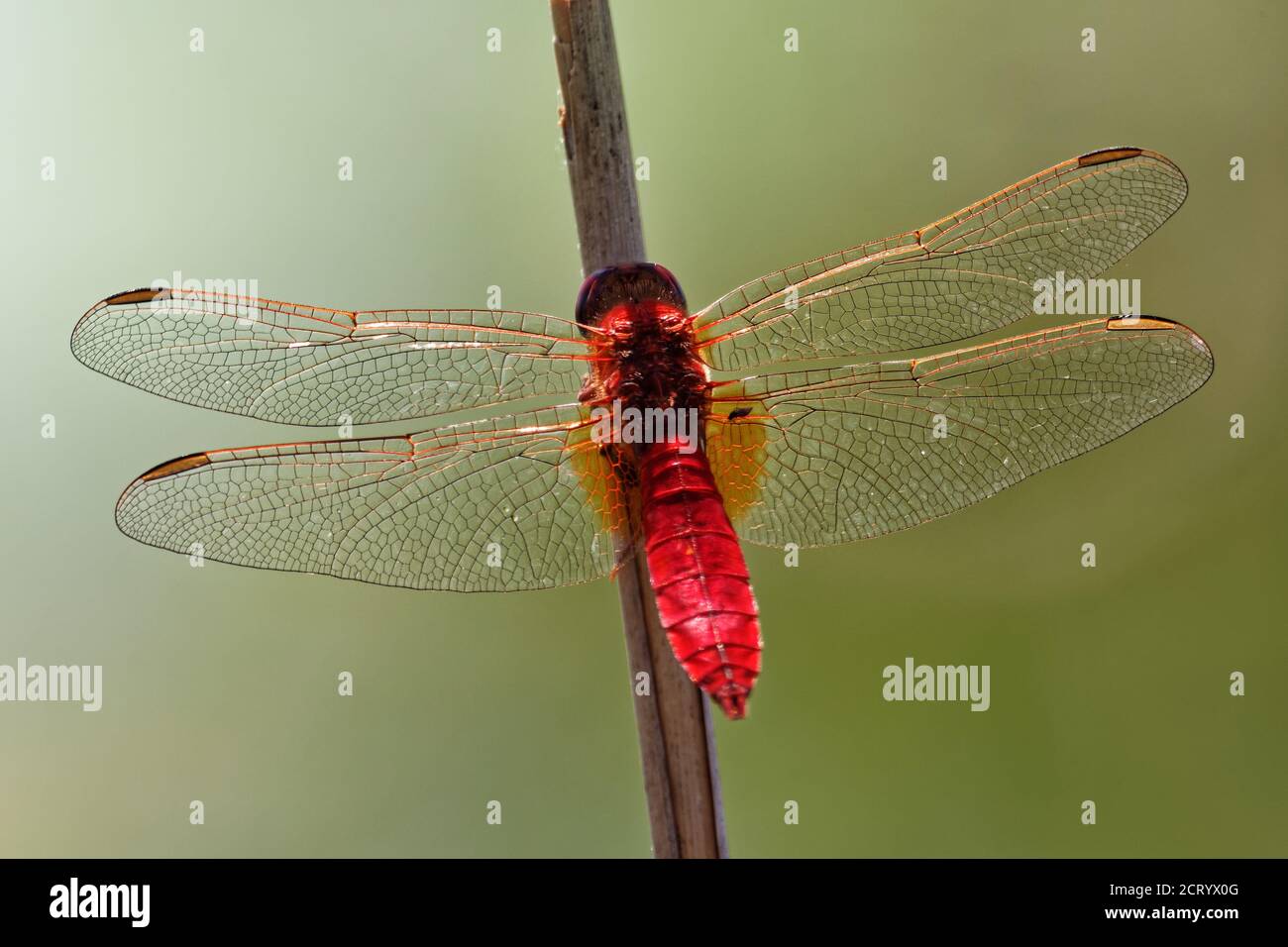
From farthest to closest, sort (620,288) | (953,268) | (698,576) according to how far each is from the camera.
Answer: (953,268), (620,288), (698,576)

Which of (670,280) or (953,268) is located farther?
(953,268)

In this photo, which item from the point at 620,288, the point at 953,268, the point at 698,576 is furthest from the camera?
the point at 953,268

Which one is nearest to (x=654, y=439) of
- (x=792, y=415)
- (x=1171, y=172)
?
(x=792, y=415)

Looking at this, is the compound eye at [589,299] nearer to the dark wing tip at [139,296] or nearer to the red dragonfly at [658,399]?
the red dragonfly at [658,399]

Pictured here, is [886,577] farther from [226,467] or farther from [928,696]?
[226,467]

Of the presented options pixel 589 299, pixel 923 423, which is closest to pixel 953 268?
pixel 923 423

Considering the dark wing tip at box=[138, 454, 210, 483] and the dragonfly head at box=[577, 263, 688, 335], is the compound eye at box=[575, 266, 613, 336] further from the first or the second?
the dark wing tip at box=[138, 454, 210, 483]

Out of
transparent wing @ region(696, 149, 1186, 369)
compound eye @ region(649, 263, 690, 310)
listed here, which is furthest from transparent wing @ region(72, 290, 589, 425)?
transparent wing @ region(696, 149, 1186, 369)

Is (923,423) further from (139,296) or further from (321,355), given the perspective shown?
(139,296)
